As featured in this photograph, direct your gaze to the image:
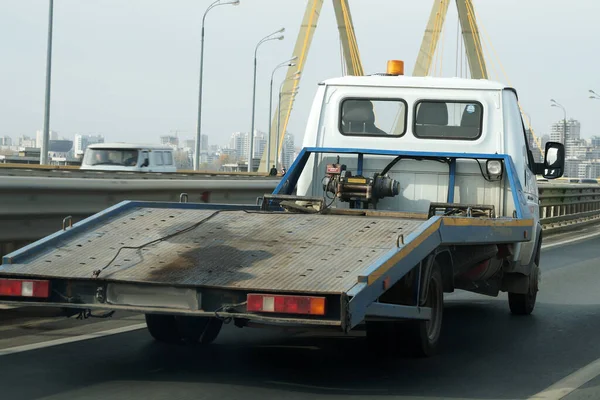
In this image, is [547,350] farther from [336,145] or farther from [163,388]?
[163,388]

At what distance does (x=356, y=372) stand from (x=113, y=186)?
414 centimetres

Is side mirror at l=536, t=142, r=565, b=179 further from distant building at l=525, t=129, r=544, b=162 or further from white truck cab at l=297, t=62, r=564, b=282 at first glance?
white truck cab at l=297, t=62, r=564, b=282

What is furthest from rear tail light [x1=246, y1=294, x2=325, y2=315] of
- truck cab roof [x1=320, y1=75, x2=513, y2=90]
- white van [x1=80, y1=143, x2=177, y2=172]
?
white van [x1=80, y1=143, x2=177, y2=172]

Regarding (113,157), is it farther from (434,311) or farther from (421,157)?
(434,311)

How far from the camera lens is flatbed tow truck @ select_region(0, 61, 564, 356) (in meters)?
5.70

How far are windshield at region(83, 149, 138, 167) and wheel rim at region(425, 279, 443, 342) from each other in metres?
27.3

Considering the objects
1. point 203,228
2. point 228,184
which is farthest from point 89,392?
point 228,184

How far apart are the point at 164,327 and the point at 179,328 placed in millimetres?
101

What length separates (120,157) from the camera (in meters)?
34.1

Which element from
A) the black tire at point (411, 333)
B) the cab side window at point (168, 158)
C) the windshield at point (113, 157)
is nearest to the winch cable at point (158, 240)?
the black tire at point (411, 333)

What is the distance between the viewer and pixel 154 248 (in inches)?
251

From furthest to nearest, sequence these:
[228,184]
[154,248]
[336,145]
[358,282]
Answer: [228,184], [336,145], [154,248], [358,282]

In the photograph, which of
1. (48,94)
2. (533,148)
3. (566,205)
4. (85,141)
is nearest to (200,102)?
(48,94)

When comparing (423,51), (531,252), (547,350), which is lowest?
(547,350)
